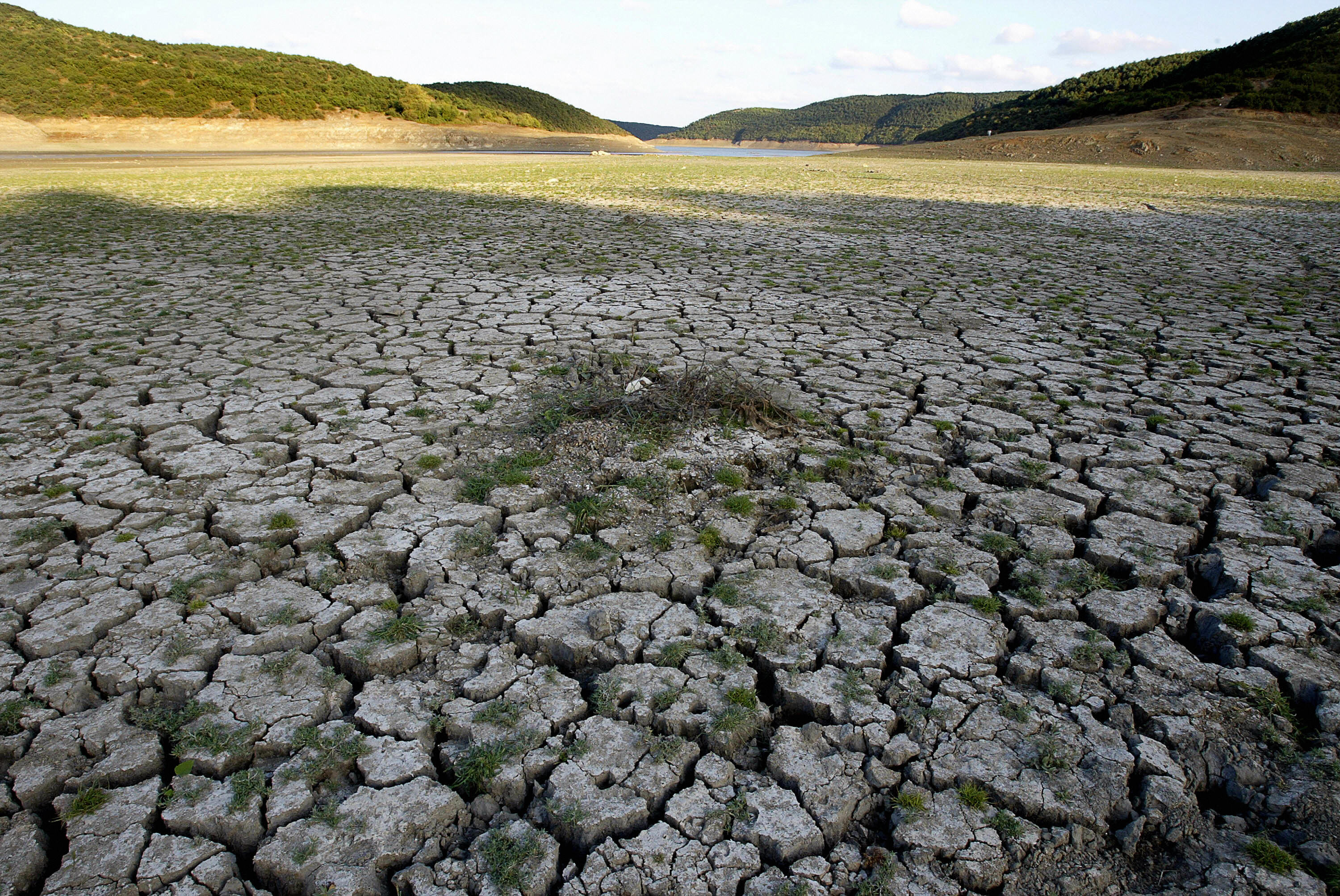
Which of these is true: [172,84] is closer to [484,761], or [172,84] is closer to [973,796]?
[484,761]

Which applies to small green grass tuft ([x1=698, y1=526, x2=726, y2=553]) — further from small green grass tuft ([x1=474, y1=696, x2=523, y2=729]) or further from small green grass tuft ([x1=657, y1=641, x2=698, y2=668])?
small green grass tuft ([x1=474, y1=696, x2=523, y2=729])

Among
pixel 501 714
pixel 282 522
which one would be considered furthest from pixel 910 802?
pixel 282 522

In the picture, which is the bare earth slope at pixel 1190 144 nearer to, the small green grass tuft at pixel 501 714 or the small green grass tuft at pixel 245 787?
the small green grass tuft at pixel 501 714

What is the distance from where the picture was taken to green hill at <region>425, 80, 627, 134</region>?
74000 millimetres

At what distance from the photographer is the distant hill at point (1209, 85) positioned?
32969 mm

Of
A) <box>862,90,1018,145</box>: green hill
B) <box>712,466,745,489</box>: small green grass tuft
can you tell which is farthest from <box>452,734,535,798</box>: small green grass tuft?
<box>862,90,1018,145</box>: green hill

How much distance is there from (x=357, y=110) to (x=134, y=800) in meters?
51.0

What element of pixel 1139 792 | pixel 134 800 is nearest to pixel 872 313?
pixel 1139 792

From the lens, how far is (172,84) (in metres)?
42.4

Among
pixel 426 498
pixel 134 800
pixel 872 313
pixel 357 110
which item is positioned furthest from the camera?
pixel 357 110

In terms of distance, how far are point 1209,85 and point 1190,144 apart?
41.3 ft

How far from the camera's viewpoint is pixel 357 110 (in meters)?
45.2

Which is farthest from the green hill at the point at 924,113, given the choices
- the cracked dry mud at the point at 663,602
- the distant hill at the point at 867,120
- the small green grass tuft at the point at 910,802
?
the small green grass tuft at the point at 910,802

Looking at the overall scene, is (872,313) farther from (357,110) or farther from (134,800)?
(357,110)
